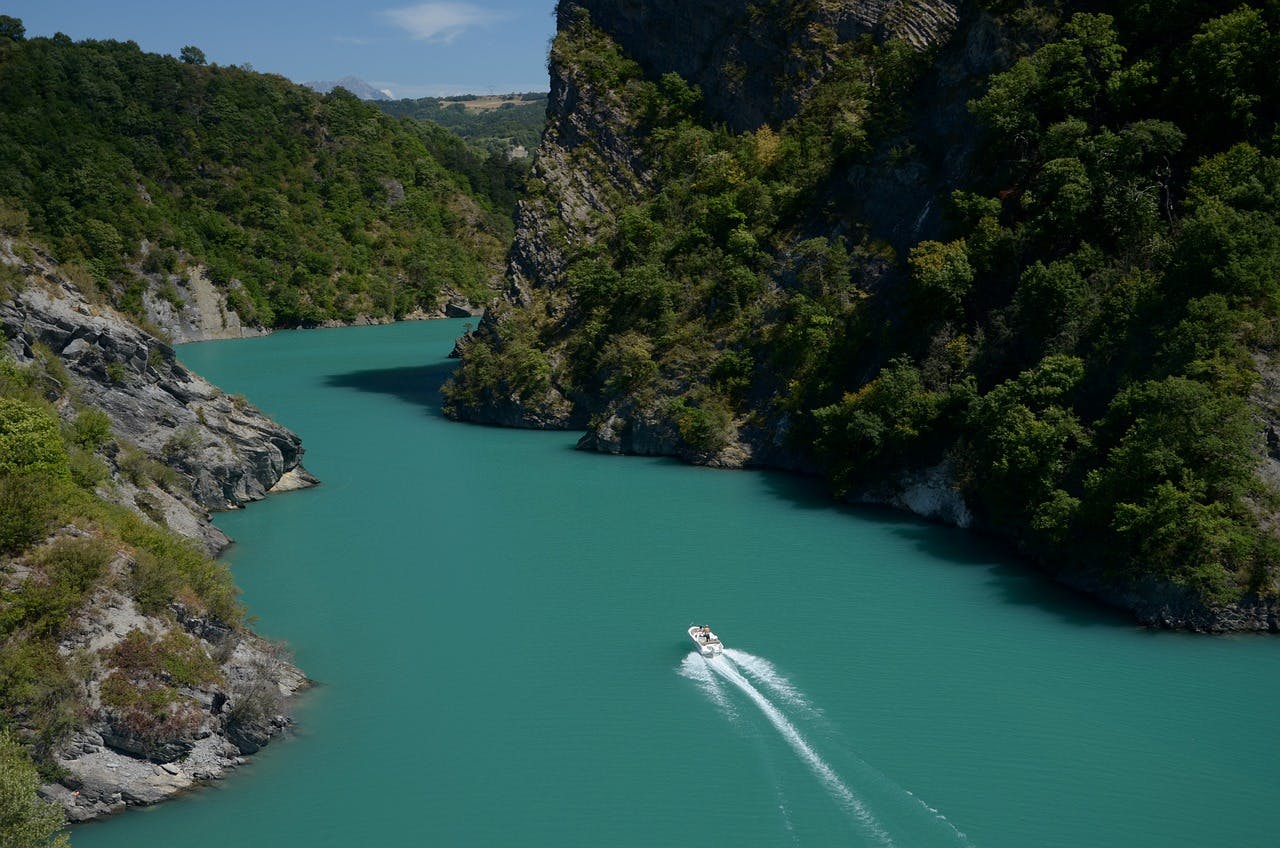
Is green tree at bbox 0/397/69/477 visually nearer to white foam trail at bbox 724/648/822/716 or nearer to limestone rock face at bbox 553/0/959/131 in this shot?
white foam trail at bbox 724/648/822/716

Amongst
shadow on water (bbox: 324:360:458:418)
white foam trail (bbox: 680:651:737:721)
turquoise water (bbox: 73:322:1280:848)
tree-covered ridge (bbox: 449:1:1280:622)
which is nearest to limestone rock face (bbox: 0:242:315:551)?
turquoise water (bbox: 73:322:1280:848)

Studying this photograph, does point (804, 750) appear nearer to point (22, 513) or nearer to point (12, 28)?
point (22, 513)

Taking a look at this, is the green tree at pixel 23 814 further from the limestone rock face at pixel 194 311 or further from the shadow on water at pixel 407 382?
the limestone rock face at pixel 194 311

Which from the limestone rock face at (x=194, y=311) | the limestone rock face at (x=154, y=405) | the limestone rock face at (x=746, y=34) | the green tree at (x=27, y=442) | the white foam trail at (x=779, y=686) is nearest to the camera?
the white foam trail at (x=779, y=686)

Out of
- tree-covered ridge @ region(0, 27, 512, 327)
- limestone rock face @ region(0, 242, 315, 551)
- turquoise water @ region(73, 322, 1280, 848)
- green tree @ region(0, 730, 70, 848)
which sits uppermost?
tree-covered ridge @ region(0, 27, 512, 327)

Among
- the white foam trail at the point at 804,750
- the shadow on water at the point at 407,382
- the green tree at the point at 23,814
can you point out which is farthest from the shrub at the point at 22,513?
the shadow on water at the point at 407,382

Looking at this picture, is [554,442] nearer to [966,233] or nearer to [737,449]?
[737,449]
